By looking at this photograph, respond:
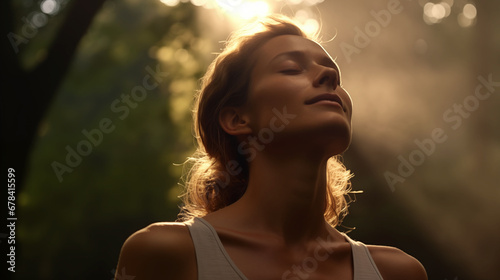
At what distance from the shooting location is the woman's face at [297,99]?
2529 millimetres

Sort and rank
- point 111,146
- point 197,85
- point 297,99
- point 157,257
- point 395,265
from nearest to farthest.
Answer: point 157,257 → point 297,99 → point 395,265 → point 197,85 → point 111,146

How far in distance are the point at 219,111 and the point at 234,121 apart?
0.11 meters

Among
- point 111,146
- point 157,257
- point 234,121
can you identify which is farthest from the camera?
point 111,146

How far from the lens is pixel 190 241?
2.35 metres

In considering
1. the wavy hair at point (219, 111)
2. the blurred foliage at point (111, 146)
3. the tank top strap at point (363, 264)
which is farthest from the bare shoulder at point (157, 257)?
the blurred foliage at point (111, 146)

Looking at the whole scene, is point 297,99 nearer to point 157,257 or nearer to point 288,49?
point 288,49

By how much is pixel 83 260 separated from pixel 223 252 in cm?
1033

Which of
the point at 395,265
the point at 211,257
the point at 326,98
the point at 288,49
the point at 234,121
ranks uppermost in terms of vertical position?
the point at 288,49

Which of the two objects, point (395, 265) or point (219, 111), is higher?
point (219, 111)

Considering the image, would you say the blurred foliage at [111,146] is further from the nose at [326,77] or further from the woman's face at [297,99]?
the nose at [326,77]

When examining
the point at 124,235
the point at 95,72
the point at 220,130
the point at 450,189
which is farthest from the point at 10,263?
the point at 124,235

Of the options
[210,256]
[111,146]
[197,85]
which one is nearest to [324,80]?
[210,256]

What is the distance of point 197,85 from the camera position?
332 inches

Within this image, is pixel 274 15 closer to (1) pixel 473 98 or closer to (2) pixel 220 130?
(2) pixel 220 130
